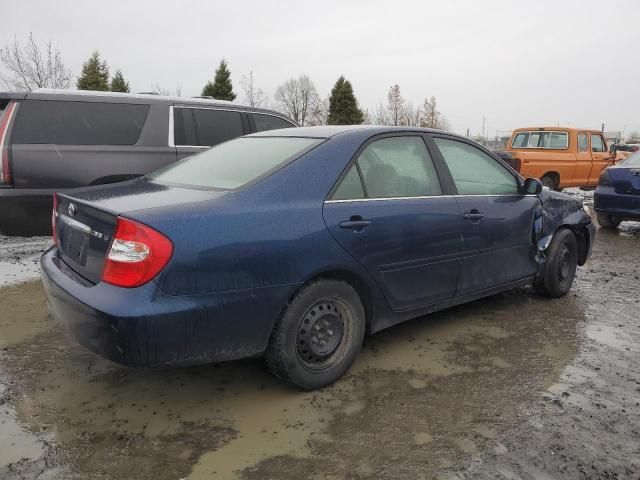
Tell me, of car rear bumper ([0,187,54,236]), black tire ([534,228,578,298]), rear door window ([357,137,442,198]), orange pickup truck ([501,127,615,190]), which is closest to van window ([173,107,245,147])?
car rear bumper ([0,187,54,236])

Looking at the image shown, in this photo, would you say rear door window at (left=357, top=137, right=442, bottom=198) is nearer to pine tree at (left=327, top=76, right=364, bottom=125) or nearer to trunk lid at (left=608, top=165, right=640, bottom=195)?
trunk lid at (left=608, top=165, right=640, bottom=195)

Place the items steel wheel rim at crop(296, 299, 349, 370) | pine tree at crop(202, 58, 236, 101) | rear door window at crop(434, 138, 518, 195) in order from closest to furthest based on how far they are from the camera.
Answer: steel wheel rim at crop(296, 299, 349, 370), rear door window at crop(434, 138, 518, 195), pine tree at crop(202, 58, 236, 101)

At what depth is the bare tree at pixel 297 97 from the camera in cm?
4959

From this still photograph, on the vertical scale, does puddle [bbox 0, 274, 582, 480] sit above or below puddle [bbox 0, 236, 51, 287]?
below

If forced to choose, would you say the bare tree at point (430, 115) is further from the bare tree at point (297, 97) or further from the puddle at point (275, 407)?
the puddle at point (275, 407)

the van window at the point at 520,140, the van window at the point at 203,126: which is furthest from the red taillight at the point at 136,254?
the van window at the point at 520,140

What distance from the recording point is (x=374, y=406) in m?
2.79

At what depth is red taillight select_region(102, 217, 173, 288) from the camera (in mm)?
2309

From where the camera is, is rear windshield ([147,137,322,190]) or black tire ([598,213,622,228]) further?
black tire ([598,213,622,228])

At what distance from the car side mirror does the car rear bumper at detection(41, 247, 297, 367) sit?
244 centimetres

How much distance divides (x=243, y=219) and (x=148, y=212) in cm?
44

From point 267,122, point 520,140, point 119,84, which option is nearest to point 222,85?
point 119,84

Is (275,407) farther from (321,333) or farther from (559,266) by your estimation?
(559,266)

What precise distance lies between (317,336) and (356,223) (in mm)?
667
